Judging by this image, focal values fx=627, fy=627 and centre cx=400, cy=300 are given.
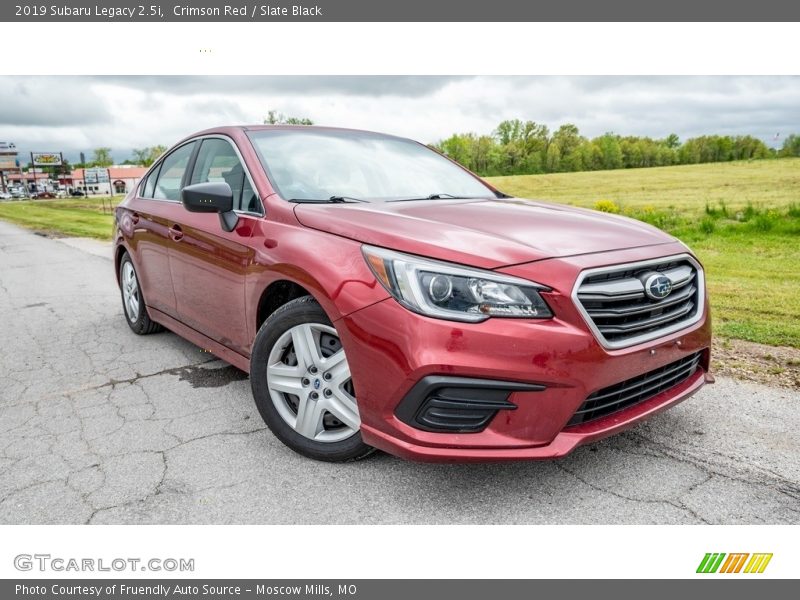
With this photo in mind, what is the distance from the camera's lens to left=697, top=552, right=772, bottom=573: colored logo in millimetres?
2264

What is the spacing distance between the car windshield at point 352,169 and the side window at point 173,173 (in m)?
0.94

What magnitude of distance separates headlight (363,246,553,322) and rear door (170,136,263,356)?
117 centimetres

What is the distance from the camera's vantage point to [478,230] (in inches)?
105

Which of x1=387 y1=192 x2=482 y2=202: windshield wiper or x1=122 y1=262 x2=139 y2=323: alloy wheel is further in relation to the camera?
x1=122 y1=262 x2=139 y2=323: alloy wheel

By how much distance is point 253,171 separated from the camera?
11.2 ft

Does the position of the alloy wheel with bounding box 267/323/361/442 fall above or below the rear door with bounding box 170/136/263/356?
below

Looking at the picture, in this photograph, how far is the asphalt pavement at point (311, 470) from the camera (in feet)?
8.34

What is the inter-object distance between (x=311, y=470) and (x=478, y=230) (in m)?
1.32

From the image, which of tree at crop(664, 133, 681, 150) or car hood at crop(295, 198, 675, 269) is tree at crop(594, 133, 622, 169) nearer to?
tree at crop(664, 133, 681, 150)

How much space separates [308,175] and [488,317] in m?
1.61

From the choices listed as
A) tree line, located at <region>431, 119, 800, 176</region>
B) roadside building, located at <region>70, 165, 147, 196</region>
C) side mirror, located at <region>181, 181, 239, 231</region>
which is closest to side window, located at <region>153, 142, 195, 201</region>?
side mirror, located at <region>181, 181, 239, 231</region>

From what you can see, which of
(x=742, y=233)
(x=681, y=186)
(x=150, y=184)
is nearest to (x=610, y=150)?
(x=681, y=186)

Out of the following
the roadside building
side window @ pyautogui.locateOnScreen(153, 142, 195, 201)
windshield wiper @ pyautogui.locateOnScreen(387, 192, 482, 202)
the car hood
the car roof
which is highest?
the car roof

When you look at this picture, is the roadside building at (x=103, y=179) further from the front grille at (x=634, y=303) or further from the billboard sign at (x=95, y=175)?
the front grille at (x=634, y=303)
